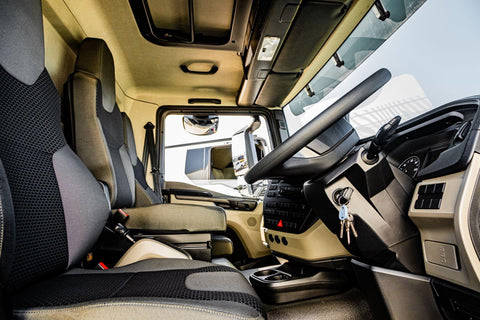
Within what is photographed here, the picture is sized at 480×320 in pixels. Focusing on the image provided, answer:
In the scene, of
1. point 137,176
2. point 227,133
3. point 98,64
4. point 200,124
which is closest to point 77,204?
point 98,64

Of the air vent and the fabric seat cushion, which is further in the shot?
the air vent

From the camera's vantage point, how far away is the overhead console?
136 centimetres

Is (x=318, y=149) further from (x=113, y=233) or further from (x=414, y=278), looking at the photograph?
(x=113, y=233)

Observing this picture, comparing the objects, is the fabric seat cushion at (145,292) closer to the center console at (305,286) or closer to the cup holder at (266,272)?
the center console at (305,286)

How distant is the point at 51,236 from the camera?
1.99 ft

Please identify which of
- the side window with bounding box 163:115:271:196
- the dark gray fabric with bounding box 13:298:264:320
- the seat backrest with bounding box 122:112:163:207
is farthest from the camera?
the side window with bounding box 163:115:271:196

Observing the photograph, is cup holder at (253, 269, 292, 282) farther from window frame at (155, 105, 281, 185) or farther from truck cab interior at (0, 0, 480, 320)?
window frame at (155, 105, 281, 185)

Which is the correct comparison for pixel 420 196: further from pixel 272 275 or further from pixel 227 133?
pixel 227 133

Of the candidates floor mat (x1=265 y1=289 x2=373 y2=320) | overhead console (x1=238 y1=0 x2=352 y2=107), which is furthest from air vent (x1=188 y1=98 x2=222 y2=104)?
floor mat (x1=265 y1=289 x2=373 y2=320)

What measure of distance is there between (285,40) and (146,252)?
4.80 feet

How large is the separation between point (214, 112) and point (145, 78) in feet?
2.30

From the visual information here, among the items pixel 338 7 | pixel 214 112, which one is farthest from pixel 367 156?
pixel 214 112

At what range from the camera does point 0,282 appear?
0.42 metres

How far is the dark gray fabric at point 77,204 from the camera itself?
2.23 ft
